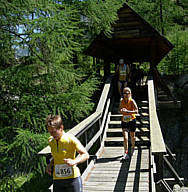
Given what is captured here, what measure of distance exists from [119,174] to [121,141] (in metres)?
1.97

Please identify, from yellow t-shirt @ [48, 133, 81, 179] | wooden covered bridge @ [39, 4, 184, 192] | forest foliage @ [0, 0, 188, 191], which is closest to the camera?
yellow t-shirt @ [48, 133, 81, 179]

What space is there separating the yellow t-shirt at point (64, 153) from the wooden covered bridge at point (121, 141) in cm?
61

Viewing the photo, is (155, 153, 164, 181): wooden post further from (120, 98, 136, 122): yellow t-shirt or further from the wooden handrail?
(120, 98, 136, 122): yellow t-shirt

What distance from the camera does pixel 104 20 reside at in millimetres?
9375

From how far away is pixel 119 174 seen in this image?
564cm

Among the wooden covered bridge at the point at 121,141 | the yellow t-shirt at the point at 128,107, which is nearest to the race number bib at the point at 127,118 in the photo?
the yellow t-shirt at the point at 128,107

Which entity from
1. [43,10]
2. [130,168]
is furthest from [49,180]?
[43,10]

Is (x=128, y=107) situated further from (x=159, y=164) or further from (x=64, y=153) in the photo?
(x=64, y=153)

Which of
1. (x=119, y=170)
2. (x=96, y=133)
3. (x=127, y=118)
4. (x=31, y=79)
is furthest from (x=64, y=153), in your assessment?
(x=31, y=79)

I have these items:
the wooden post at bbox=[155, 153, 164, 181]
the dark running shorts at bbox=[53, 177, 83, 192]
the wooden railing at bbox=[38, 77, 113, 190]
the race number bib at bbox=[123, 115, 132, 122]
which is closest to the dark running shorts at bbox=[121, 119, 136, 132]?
the race number bib at bbox=[123, 115, 132, 122]

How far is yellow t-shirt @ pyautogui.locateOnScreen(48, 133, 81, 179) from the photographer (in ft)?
9.98

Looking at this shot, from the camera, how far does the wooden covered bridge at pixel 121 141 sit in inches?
195

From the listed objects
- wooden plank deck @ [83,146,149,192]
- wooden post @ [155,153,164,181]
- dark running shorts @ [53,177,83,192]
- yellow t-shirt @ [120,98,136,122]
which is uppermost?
yellow t-shirt @ [120,98,136,122]

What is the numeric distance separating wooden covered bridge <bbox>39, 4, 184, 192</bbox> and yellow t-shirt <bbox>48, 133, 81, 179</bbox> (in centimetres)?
61
